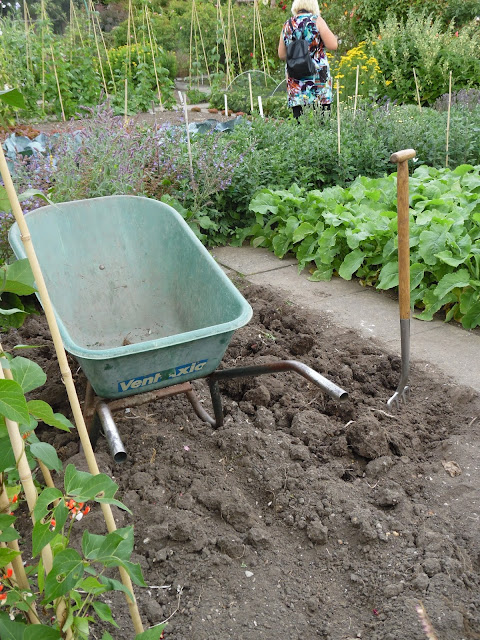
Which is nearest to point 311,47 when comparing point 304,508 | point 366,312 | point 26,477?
point 366,312

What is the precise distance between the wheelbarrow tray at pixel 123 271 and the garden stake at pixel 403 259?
74cm

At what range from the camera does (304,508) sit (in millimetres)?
2189

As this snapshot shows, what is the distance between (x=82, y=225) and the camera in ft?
9.41

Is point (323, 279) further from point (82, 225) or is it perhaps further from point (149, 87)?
point (149, 87)

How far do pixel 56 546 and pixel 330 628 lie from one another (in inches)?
35.2

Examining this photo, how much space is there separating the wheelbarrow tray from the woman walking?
3741 mm

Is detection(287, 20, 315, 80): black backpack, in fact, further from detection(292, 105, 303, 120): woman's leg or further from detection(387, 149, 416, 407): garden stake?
detection(387, 149, 416, 407): garden stake

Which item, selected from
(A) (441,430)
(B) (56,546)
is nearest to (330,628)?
(B) (56,546)

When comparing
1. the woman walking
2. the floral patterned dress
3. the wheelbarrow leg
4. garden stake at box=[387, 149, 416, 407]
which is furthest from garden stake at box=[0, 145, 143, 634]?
the floral patterned dress

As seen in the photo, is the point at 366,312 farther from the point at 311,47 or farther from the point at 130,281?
the point at 311,47

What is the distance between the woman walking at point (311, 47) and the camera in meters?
6.32

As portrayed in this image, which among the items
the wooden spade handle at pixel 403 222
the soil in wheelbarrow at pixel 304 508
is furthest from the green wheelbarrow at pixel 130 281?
the wooden spade handle at pixel 403 222

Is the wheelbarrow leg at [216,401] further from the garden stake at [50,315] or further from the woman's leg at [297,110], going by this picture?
the woman's leg at [297,110]

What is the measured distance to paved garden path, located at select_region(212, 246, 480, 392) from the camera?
3.17 metres
